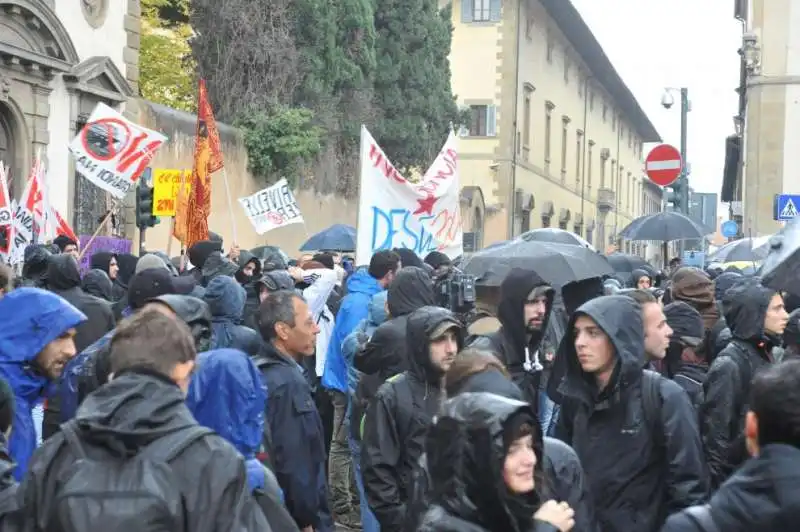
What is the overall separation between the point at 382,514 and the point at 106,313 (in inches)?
108

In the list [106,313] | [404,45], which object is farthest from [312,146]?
[106,313]

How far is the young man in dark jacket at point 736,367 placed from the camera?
5.37 meters

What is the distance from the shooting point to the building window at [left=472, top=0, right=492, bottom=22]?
145 feet

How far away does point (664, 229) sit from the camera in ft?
53.8

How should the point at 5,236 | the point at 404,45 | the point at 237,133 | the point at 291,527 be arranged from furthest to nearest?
the point at 404,45 < the point at 237,133 < the point at 5,236 < the point at 291,527

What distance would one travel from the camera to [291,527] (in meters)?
3.88

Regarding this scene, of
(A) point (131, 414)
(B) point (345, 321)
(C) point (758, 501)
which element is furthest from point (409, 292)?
(C) point (758, 501)

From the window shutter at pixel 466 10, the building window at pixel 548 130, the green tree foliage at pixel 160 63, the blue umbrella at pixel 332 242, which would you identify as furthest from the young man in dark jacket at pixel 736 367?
the building window at pixel 548 130

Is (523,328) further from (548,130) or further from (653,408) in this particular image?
(548,130)

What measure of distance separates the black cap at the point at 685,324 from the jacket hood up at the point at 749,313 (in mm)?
711

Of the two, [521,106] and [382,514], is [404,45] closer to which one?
[521,106]

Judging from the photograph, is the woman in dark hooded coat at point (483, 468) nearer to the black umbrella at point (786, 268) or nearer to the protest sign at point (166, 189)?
the black umbrella at point (786, 268)

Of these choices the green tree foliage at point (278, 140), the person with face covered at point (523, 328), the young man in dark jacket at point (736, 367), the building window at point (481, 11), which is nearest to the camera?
the young man in dark jacket at point (736, 367)

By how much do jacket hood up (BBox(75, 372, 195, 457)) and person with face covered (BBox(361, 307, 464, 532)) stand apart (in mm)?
2343
